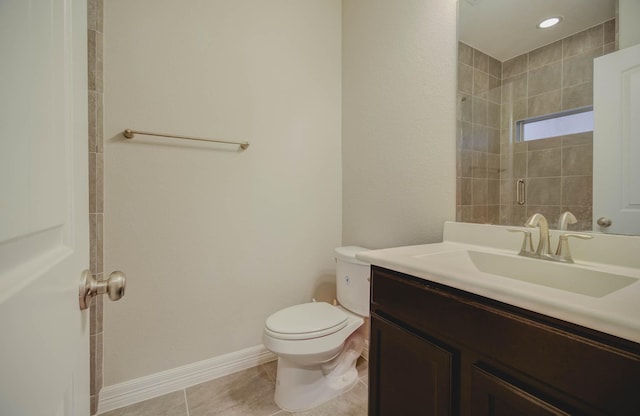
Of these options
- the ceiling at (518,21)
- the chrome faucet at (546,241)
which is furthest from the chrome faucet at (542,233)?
the ceiling at (518,21)

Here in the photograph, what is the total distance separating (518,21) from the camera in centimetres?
111

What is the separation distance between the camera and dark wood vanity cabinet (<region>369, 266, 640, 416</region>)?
489 millimetres

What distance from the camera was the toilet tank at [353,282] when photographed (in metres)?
1.52

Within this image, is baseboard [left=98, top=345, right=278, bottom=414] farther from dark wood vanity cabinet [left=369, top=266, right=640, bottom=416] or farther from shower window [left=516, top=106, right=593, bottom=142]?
shower window [left=516, top=106, right=593, bottom=142]

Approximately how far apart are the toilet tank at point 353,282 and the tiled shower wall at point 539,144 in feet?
1.93

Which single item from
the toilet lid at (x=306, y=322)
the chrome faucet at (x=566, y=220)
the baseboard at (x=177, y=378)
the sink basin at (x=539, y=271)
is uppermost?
the chrome faucet at (x=566, y=220)

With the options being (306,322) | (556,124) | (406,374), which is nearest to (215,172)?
(306,322)

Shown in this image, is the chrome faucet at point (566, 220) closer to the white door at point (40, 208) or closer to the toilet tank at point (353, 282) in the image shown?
the toilet tank at point (353, 282)

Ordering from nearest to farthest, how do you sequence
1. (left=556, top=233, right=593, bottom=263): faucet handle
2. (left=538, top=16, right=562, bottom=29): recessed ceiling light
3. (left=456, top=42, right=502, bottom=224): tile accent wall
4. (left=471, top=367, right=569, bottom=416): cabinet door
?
1. (left=471, top=367, right=569, bottom=416): cabinet door
2. (left=556, top=233, right=593, bottom=263): faucet handle
3. (left=538, top=16, right=562, bottom=29): recessed ceiling light
4. (left=456, top=42, right=502, bottom=224): tile accent wall

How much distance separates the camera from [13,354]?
0.65 feet

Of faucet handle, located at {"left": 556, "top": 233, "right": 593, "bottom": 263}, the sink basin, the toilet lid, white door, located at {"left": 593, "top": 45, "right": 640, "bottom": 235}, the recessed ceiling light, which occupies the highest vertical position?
the recessed ceiling light

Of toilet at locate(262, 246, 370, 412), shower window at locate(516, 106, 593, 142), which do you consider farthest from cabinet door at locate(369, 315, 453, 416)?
shower window at locate(516, 106, 593, 142)

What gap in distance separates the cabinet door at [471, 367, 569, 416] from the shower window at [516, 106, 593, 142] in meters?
0.88

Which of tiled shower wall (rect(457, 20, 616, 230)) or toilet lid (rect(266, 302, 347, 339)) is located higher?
tiled shower wall (rect(457, 20, 616, 230))
